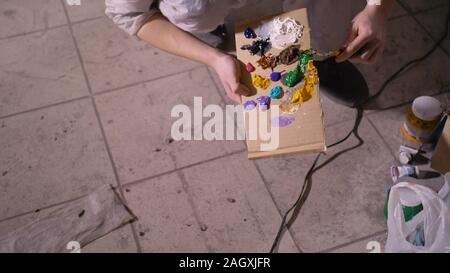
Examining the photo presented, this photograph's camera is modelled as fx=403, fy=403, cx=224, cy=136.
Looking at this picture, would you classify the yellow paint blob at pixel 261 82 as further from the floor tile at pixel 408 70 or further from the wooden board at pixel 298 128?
the floor tile at pixel 408 70

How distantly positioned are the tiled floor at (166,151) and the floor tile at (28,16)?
0.03 m

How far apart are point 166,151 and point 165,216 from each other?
0.61 feet


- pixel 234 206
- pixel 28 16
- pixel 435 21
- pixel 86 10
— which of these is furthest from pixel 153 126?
pixel 435 21

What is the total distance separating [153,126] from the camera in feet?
3.77

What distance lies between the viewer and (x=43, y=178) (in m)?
1.07

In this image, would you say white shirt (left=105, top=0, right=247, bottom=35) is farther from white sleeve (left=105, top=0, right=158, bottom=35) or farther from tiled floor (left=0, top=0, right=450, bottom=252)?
tiled floor (left=0, top=0, right=450, bottom=252)

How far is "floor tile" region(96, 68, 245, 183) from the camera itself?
1.08 m

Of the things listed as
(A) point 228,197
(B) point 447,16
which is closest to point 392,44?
(B) point 447,16

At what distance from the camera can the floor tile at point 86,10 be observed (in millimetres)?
1432

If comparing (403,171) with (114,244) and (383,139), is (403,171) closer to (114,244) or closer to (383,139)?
(383,139)

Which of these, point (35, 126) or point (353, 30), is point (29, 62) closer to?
point (35, 126)

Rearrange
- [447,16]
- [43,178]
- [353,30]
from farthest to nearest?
1. [447,16]
2. [43,178]
3. [353,30]
